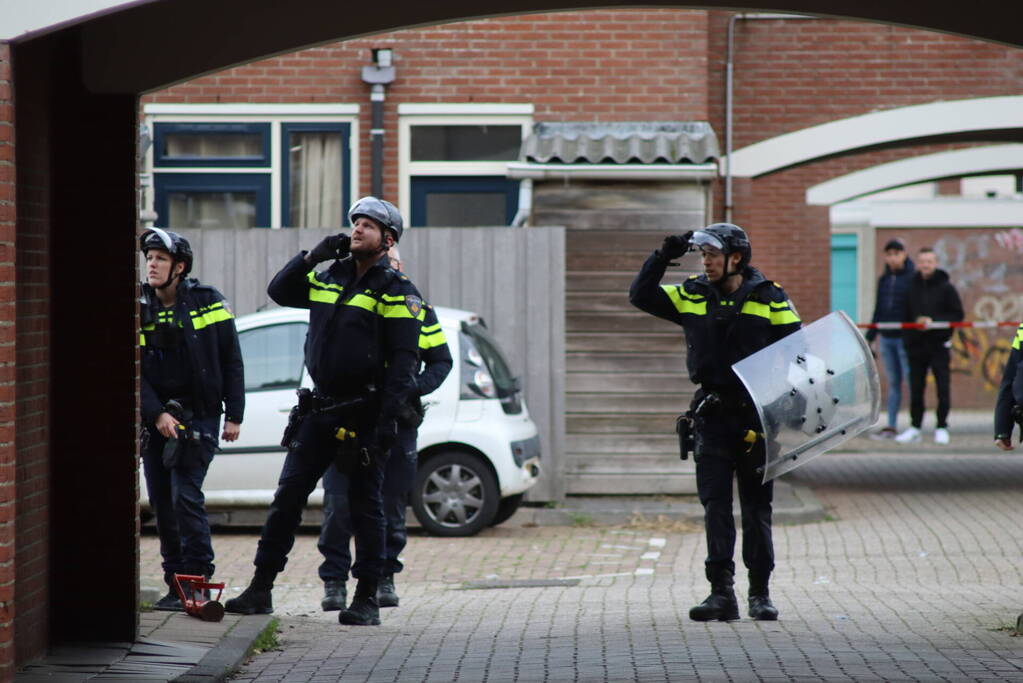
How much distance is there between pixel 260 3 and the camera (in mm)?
6285

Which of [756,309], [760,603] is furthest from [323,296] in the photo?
[760,603]

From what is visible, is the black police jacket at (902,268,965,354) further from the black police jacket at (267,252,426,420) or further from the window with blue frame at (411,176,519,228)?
the black police jacket at (267,252,426,420)

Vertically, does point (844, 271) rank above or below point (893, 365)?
above

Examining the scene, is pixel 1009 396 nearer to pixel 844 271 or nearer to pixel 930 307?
pixel 930 307

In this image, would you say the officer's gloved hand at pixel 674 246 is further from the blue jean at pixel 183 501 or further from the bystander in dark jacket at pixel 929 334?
the bystander in dark jacket at pixel 929 334

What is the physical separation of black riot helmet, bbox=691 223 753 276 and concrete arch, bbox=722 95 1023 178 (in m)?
9.40

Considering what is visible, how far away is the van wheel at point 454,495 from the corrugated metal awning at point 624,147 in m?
3.58

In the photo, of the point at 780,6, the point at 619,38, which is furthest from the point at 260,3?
the point at 619,38

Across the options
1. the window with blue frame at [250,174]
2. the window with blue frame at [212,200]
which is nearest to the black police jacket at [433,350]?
the window with blue frame at [250,174]

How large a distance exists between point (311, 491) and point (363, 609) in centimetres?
68

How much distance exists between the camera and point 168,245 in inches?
329

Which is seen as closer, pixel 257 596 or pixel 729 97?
pixel 257 596

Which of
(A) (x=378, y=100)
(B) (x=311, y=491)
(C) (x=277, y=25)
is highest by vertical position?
(A) (x=378, y=100)

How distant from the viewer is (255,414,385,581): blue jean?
25.5 ft
